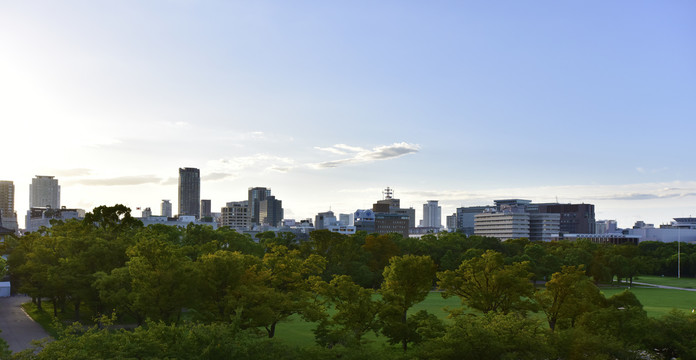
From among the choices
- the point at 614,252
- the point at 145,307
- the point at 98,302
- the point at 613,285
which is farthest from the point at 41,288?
the point at 614,252

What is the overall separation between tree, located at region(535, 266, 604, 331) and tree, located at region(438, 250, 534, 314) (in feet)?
5.26

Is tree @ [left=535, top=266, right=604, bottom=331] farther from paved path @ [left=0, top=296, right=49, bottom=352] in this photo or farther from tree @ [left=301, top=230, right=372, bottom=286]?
paved path @ [left=0, top=296, right=49, bottom=352]

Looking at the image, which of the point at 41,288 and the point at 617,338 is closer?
the point at 617,338

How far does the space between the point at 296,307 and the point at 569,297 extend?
2097 centimetres

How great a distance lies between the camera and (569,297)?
45.0 m

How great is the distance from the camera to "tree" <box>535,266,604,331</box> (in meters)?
42.3

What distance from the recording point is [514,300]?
48062 mm

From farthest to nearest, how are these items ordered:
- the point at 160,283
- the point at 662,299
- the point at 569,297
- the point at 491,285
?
the point at 662,299
the point at 491,285
the point at 569,297
the point at 160,283

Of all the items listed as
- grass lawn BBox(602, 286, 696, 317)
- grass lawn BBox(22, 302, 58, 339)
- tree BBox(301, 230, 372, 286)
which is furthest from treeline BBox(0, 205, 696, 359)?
tree BBox(301, 230, 372, 286)

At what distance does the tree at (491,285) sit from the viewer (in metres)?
48.3

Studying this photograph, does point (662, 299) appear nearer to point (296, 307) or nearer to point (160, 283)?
point (296, 307)

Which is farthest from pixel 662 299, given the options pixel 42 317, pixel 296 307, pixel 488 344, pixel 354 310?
pixel 42 317

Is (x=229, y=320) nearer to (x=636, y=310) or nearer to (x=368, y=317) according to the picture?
(x=368, y=317)

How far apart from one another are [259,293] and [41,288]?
3055cm
